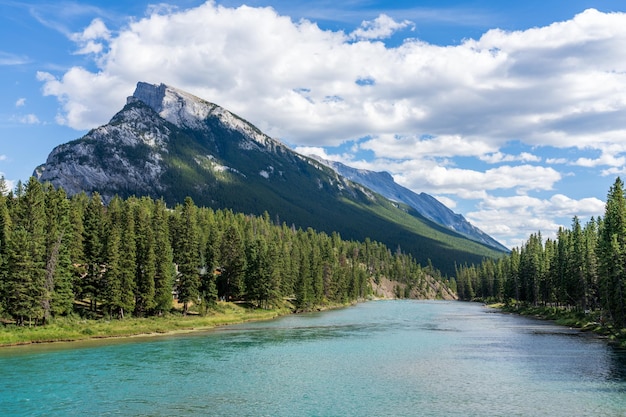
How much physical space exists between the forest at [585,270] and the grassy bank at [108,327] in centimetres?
7241

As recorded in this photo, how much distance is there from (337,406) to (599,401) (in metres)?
20.0

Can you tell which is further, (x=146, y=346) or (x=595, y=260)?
(x=595, y=260)

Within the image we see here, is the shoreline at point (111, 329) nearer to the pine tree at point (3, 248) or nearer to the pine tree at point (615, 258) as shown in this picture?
the pine tree at point (3, 248)

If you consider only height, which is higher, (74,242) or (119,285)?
(74,242)

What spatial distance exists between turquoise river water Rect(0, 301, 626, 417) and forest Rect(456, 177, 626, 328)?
12.5m

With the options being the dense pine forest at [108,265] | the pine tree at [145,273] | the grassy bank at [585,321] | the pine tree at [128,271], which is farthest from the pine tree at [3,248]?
the grassy bank at [585,321]

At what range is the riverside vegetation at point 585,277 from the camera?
8581cm

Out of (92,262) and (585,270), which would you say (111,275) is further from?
(585,270)

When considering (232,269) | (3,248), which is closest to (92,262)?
(3,248)

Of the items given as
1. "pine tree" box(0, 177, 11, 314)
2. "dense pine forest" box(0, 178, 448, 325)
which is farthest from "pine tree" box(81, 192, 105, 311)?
"pine tree" box(0, 177, 11, 314)

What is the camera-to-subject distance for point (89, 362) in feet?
188

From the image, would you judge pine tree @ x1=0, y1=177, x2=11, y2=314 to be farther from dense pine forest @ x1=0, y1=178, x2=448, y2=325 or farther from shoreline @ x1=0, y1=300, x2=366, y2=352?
shoreline @ x1=0, y1=300, x2=366, y2=352

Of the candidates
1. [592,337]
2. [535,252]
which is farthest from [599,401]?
[535,252]

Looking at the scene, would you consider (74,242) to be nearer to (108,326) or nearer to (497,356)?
(108,326)
